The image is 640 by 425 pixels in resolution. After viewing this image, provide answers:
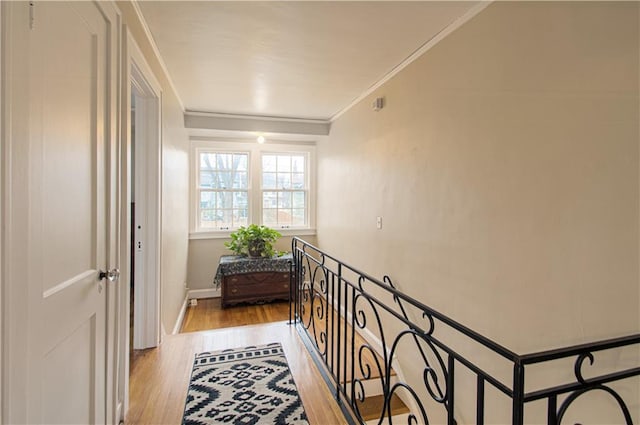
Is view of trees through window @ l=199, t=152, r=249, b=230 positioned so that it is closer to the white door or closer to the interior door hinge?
the white door

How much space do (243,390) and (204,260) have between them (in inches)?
121

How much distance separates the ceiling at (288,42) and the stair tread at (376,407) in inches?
115

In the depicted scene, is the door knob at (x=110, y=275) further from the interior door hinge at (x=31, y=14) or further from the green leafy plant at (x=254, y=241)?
the green leafy plant at (x=254, y=241)

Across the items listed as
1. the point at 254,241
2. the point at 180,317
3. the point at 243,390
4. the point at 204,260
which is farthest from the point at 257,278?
the point at 243,390

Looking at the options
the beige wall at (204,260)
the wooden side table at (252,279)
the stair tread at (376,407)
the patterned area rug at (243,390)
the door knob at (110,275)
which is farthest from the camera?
the beige wall at (204,260)

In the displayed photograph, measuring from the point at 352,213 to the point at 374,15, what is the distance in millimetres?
2161

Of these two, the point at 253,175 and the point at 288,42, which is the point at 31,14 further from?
the point at 253,175

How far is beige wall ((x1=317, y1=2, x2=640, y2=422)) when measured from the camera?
4.02 ft

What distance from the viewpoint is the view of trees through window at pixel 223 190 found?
15.9 feet

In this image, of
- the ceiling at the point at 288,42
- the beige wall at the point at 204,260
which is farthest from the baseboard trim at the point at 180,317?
the ceiling at the point at 288,42

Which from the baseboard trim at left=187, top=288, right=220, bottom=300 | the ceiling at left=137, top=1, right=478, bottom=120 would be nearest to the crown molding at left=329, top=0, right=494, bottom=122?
the ceiling at left=137, top=1, right=478, bottom=120

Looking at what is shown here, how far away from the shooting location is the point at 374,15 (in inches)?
74.5

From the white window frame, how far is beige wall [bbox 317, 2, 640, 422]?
2593 mm

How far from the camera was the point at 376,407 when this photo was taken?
285 centimetres
